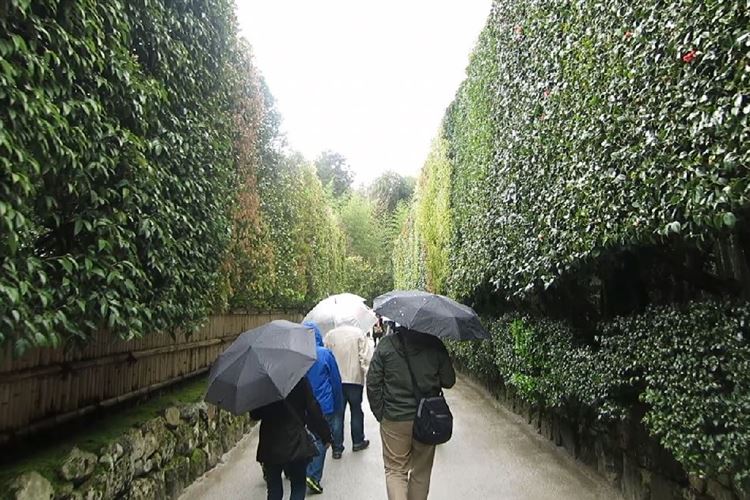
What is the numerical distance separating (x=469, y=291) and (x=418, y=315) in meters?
6.25

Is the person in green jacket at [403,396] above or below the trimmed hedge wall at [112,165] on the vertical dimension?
below

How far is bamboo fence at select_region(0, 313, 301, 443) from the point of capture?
11.9ft

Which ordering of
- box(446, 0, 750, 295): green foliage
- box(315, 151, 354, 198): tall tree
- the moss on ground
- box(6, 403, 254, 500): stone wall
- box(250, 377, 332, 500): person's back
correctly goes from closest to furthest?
box(446, 0, 750, 295): green foliage
the moss on ground
box(6, 403, 254, 500): stone wall
box(250, 377, 332, 500): person's back
box(315, 151, 354, 198): tall tree

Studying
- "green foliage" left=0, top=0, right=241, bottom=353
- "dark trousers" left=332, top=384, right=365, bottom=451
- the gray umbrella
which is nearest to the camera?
"green foliage" left=0, top=0, right=241, bottom=353

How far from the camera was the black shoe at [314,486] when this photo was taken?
579 centimetres

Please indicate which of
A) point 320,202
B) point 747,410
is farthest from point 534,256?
point 320,202

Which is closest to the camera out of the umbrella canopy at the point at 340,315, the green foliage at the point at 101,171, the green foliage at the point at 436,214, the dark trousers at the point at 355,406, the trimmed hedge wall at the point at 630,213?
the green foliage at the point at 101,171

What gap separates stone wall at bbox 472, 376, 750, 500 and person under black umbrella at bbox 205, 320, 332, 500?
278cm

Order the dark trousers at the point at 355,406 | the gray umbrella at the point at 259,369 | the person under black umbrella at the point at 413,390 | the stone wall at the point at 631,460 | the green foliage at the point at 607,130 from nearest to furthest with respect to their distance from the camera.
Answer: the green foliage at the point at 607,130
the gray umbrella at the point at 259,369
the stone wall at the point at 631,460
the person under black umbrella at the point at 413,390
the dark trousers at the point at 355,406

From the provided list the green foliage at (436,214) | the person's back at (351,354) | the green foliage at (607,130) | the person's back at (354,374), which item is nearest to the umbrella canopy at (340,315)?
the person's back at (351,354)

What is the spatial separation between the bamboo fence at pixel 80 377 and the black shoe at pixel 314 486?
201cm

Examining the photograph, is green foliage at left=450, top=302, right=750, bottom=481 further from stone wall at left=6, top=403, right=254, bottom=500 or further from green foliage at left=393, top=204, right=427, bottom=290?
green foliage at left=393, top=204, right=427, bottom=290

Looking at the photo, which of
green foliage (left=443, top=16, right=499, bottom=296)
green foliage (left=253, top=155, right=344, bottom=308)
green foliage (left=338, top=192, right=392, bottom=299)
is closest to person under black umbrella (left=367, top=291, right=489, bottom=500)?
green foliage (left=443, top=16, right=499, bottom=296)

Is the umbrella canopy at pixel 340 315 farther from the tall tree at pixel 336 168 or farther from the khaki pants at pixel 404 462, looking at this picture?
the tall tree at pixel 336 168
